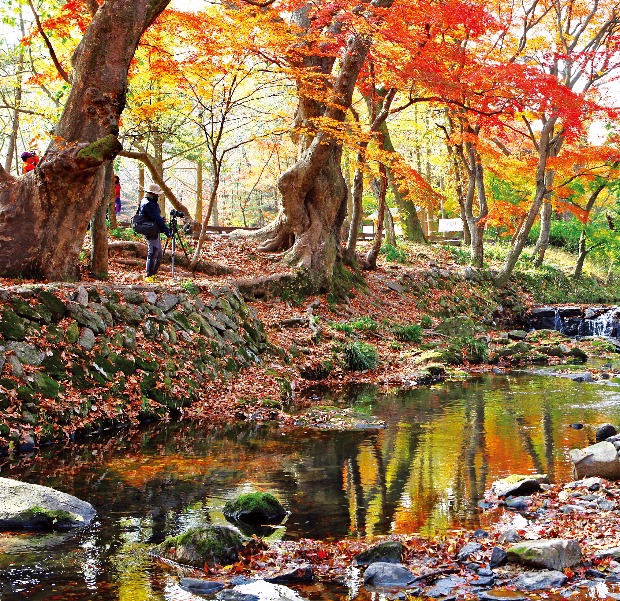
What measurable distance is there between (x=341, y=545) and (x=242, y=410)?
20.2 feet

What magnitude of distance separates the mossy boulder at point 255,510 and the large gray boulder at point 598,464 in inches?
127

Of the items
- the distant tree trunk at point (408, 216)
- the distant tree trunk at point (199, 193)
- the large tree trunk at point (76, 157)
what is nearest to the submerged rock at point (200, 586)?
the large tree trunk at point (76, 157)

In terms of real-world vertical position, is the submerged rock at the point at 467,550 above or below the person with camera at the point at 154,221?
below

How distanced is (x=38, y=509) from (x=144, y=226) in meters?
8.23

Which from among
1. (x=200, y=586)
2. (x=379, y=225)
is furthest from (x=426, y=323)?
(x=200, y=586)

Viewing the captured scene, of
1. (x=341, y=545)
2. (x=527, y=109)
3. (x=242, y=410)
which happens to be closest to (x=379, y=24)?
(x=527, y=109)

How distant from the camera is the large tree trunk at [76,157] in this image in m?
11.9

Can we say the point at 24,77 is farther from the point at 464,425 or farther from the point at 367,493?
the point at 367,493

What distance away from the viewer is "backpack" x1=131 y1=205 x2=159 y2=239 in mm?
13766

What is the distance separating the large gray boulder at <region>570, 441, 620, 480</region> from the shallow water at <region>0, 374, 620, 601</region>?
182mm

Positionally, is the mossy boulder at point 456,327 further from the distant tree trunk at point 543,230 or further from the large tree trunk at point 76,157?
the large tree trunk at point 76,157

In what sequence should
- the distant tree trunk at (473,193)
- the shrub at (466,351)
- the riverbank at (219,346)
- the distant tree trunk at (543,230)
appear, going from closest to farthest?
the riverbank at (219,346)
the shrub at (466,351)
the distant tree trunk at (473,193)
the distant tree trunk at (543,230)

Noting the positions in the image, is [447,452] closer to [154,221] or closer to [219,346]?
[219,346]

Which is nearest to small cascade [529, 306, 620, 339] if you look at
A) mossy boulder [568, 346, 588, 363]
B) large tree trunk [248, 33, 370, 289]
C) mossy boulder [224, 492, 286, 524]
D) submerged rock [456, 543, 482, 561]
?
mossy boulder [568, 346, 588, 363]
